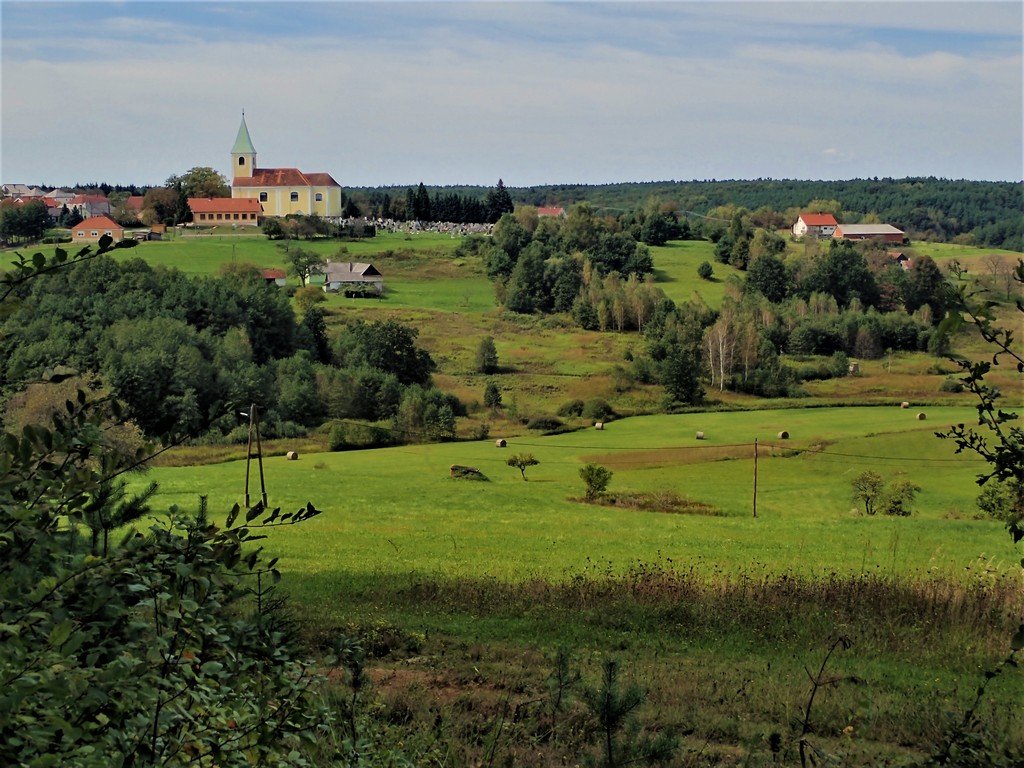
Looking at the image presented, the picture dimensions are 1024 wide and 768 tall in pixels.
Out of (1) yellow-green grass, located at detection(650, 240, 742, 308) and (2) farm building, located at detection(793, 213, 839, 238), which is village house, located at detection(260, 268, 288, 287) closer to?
(1) yellow-green grass, located at detection(650, 240, 742, 308)

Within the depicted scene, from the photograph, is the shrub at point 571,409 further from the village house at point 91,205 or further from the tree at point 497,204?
the tree at point 497,204

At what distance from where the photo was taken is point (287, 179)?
384 feet

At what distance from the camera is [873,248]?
99625 millimetres

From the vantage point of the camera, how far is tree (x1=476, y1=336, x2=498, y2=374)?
199 feet

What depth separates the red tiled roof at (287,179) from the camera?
116m

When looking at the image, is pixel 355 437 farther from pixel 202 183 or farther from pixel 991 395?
pixel 202 183

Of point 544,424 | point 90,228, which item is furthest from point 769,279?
point 90,228

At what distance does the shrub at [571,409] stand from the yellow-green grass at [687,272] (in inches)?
1196

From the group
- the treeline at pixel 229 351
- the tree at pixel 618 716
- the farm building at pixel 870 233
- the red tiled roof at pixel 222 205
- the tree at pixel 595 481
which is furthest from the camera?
the farm building at pixel 870 233

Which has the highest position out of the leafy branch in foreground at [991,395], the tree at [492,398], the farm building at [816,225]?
the farm building at [816,225]

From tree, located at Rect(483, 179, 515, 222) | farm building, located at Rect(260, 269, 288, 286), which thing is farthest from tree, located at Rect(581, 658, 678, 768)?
tree, located at Rect(483, 179, 515, 222)

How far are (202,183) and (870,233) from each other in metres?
76.9

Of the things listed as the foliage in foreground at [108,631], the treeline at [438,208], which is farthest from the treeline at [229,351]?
the treeline at [438,208]

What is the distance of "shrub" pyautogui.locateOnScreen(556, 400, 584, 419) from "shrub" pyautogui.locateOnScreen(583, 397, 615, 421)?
0.90ft
